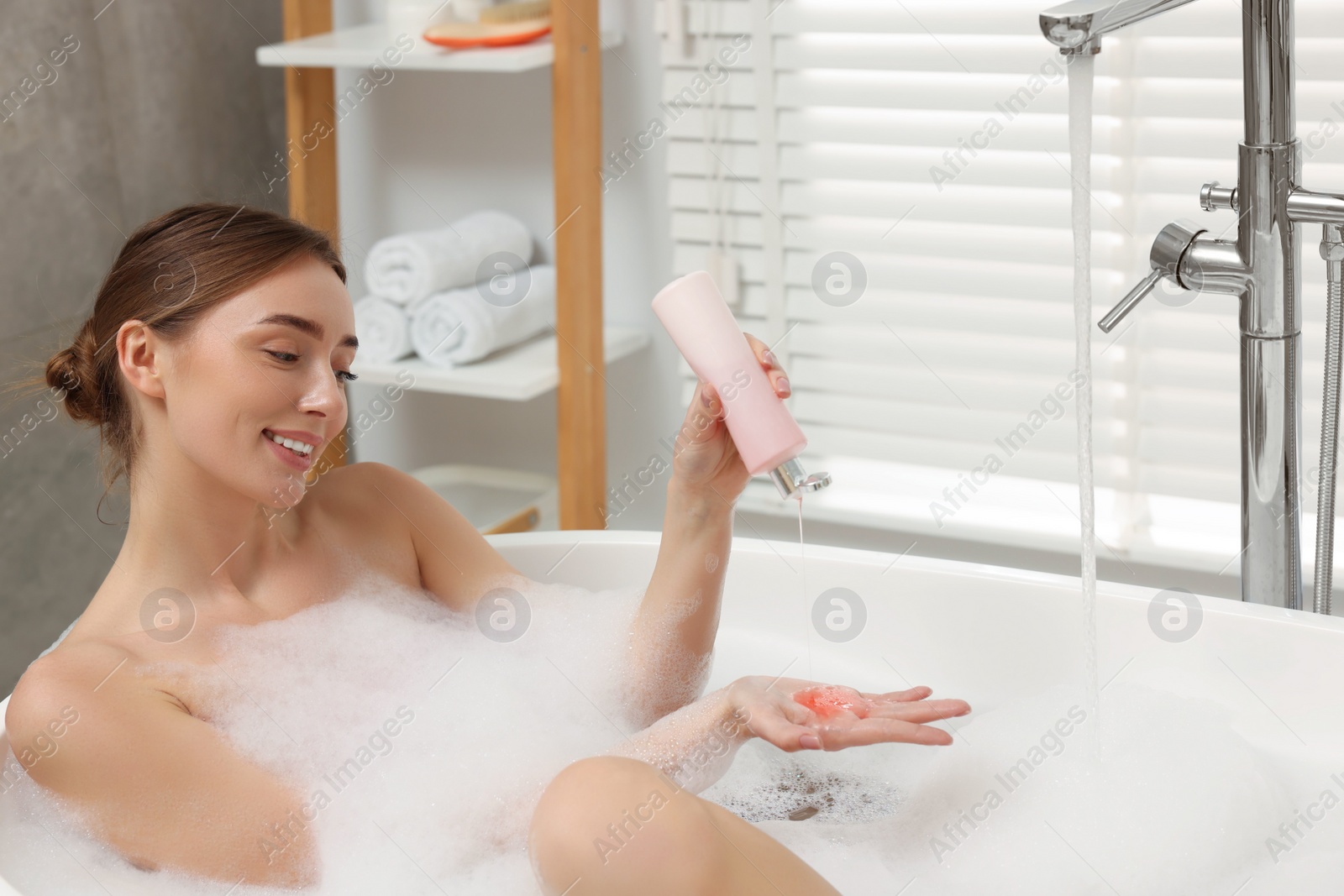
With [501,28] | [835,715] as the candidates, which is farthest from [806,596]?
[501,28]

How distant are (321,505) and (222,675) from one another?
24cm

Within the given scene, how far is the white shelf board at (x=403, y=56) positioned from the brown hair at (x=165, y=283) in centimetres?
66

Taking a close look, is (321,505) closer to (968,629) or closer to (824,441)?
(968,629)

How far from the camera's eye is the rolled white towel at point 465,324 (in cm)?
192

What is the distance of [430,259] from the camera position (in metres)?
1.91

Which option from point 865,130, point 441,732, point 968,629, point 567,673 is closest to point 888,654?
point 968,629

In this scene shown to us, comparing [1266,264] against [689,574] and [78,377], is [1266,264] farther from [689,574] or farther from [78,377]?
[78,377]

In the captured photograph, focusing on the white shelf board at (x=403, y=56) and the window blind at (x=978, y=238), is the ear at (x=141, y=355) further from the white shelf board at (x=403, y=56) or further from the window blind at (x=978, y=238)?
the window blind at (x=978, y=238)

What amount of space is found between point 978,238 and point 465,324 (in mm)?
736

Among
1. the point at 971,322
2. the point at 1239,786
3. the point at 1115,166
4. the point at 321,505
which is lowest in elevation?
the point at 1239,786

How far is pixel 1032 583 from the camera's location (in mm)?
1421

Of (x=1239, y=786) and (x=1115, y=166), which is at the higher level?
(x=1115, y=166)

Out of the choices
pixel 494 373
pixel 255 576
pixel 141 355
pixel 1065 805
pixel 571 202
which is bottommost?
pixel 1065 805

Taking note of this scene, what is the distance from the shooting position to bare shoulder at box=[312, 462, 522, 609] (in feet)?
A: 4.56
